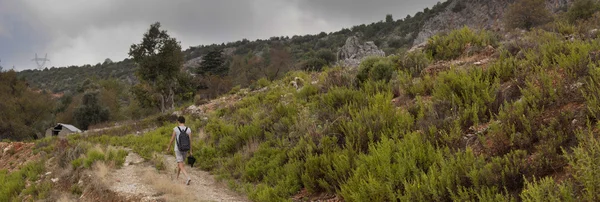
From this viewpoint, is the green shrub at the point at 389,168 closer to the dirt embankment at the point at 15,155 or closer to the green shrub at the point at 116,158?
the green shrub at the point at 116,158

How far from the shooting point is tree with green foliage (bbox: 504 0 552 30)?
101 feet

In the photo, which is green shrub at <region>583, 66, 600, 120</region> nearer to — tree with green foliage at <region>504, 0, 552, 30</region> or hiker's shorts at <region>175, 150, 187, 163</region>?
hiker's shorts at <region>175, 150, 187, 163</region>

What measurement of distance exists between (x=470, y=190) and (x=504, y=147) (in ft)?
3.53

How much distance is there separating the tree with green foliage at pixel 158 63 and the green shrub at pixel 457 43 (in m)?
25.1

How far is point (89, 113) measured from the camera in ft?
130

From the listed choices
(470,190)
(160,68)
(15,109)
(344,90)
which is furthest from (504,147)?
(15,109)

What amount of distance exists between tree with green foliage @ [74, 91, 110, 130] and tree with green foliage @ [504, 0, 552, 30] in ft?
134

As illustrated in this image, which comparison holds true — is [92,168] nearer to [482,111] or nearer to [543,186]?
[482,111]

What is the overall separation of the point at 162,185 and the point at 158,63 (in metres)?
27.3

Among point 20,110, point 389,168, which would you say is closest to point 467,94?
point 389,168

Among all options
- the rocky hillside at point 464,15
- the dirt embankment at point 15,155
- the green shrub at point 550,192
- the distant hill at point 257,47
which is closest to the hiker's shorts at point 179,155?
the green shrub at point 550,192

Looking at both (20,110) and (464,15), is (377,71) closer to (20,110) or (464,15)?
(20,110)

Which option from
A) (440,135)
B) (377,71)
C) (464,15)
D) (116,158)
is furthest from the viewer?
(464,15)

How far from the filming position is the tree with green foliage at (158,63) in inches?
1277
